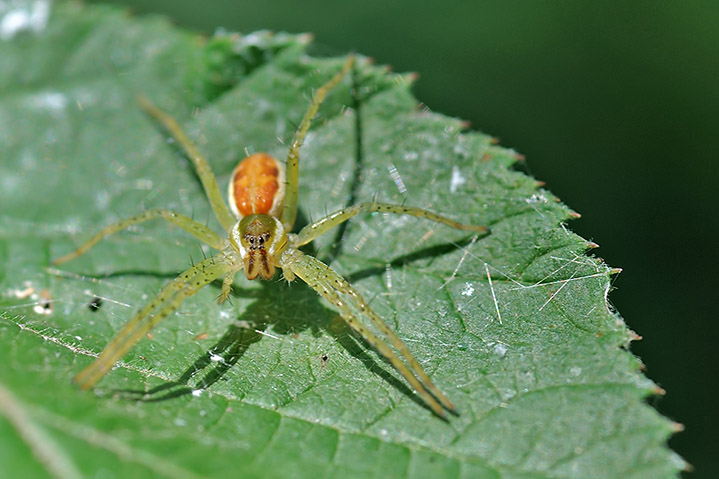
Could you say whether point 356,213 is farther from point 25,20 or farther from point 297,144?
point 25,20

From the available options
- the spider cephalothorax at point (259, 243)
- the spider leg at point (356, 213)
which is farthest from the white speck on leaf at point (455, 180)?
the spider cephalothorax at point (259, 243)

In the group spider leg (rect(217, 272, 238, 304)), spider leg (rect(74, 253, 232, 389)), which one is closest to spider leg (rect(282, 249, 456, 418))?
spider leg (rect(217, 272, 238, 304))

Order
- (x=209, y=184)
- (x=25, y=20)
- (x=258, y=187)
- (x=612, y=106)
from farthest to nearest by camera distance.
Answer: (x=612, y=106) → (x=25, y=20) → (x=209, y=184) → (x=258, y=187)

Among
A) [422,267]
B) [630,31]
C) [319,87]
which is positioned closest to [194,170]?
[319,87]

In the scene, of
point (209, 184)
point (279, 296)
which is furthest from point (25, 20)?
point (279, 296)

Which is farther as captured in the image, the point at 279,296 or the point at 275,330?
the point at 279,296

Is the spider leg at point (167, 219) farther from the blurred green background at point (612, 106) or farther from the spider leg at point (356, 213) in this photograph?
the blurred green background at point (612, 106)
